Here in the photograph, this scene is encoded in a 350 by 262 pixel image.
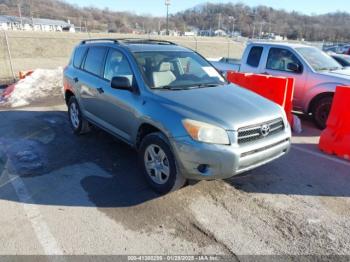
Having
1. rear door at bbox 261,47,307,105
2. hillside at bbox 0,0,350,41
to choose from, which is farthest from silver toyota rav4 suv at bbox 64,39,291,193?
hillside at bbox 0,0,350,41

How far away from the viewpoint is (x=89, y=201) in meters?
3.81

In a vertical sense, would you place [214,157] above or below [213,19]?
below

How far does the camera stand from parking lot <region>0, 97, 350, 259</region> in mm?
3051

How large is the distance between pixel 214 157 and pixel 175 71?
1691 mm

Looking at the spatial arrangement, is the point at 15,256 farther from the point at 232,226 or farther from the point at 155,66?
the point at 155,66

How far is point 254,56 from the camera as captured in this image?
8.16m

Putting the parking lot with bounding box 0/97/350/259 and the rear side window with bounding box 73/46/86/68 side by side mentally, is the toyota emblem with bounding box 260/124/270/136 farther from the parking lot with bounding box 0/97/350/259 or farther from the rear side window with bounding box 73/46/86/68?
the rear side window with bounding box 73/46/86/68

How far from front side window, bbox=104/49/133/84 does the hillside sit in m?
72.1

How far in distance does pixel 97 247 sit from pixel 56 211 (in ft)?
2.95

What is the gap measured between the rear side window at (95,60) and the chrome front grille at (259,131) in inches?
108

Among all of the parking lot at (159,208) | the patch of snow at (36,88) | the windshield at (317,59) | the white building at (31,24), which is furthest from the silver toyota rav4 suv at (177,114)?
the white building at (31,24)

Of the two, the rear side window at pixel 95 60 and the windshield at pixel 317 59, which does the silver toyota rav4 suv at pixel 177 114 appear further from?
the windshield at pixel 317 59

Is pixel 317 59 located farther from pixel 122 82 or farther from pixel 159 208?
→ pixel 159 208

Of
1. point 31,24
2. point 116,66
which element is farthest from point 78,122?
point 31,24
